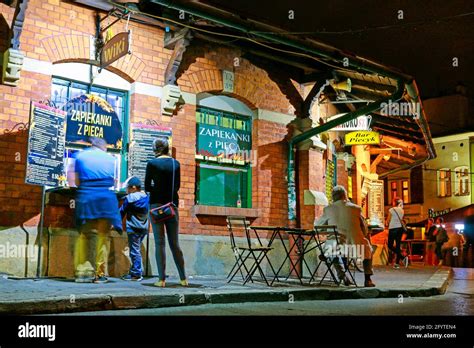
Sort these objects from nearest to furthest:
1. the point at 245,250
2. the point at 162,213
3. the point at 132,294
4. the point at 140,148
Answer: the point at 132,294 → the point at 162,213 → the point at 140,148 → the point at 245,250

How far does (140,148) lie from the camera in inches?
393

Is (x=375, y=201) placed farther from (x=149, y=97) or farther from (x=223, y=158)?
(x=149, y=97)

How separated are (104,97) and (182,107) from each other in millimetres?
1492

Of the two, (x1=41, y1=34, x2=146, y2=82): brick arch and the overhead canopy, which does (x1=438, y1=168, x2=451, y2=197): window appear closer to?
the overhead canopy

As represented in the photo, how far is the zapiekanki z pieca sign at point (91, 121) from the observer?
9.46m

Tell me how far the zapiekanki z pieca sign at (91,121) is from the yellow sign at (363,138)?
7493 millimetres

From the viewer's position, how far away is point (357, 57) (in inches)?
455

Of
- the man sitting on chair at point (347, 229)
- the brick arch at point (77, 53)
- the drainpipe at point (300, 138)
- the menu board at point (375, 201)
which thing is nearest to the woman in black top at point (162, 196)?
the man sitting on chair at point (347, 229)

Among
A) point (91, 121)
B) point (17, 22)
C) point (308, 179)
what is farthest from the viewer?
point (308, 179)

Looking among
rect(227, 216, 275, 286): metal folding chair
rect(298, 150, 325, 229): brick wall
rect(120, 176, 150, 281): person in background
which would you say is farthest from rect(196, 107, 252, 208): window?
rect(120, 176, 150, 281): person in background

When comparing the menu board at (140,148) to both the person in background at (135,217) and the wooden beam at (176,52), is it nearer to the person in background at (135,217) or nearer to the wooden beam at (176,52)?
the person in background at (135,217)

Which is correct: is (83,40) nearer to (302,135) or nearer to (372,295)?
(302,135)

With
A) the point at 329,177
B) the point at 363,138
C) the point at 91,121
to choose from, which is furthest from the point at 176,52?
the point at 363,138
